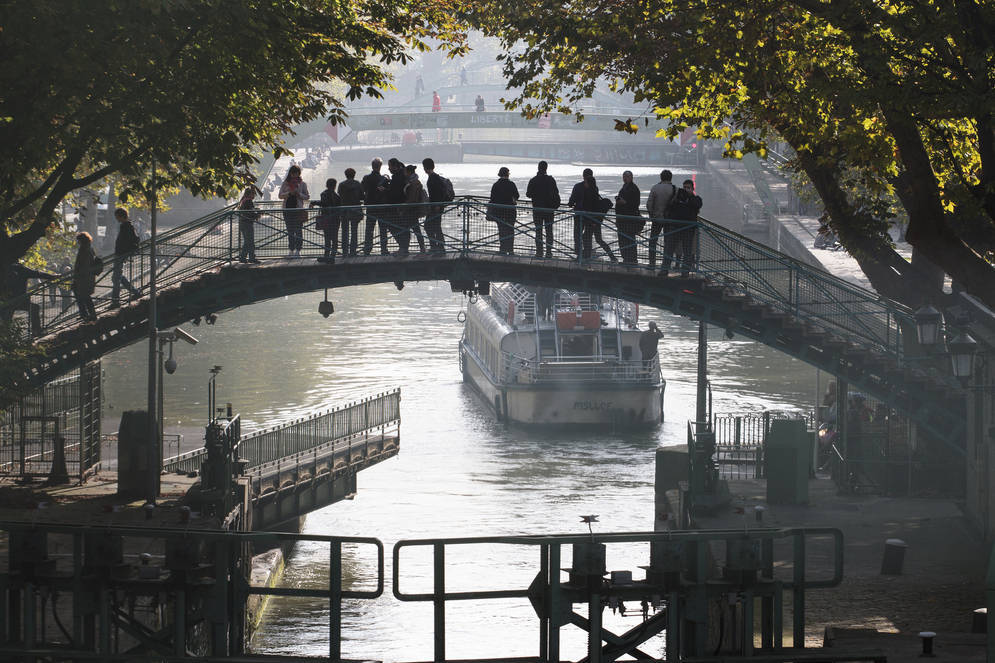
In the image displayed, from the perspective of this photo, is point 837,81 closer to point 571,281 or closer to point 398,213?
point 571,281

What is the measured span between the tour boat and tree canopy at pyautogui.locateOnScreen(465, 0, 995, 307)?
1893 cm

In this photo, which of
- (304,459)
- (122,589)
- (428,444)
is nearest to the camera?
(122,589)

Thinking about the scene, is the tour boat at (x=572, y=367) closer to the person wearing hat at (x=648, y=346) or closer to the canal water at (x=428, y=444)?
the person wearing hat at (x=648, y=346)

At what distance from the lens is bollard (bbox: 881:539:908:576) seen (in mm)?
25078

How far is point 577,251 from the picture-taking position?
2928 centimetres

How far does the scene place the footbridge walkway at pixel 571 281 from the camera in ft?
94.1

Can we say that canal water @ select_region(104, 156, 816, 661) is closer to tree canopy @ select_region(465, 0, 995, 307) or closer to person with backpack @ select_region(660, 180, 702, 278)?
person with backpack @ select_region(660, 180, 702, 278)

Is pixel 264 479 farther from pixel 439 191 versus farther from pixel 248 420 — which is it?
pixel 248 420

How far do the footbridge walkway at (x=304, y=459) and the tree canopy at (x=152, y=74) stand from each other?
508 cm

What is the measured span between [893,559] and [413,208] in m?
10.3

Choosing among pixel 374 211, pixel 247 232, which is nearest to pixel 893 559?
pixel 374 211

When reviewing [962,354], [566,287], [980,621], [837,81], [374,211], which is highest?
[837,81]

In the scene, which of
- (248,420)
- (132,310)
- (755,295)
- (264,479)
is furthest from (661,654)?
(248,420)

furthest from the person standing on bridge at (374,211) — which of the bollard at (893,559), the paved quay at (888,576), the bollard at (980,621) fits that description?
the bollard at (980,621)
